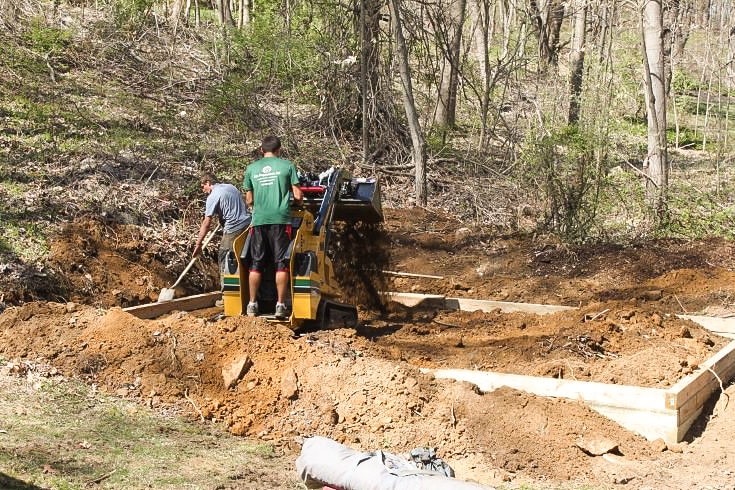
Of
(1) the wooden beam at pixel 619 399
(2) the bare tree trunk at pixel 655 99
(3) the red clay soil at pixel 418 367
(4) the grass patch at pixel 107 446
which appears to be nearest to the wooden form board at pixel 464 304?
(3) the red clay soil at pixel 418 367

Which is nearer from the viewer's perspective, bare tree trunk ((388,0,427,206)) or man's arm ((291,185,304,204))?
man's arm ((291,185,304,204))

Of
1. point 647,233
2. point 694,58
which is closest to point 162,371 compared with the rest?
point 647,233

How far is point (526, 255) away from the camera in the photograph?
44.7 feet

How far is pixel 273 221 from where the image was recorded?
28.7 ft

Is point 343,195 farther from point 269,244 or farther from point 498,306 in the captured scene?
point 498,306

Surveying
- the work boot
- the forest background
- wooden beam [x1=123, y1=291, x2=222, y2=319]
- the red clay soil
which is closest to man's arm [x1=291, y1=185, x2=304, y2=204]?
the work boot

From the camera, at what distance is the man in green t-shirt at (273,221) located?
8.71 metres

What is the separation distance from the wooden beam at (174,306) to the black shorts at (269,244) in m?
1.57

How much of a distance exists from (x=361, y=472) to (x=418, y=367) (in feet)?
9.73

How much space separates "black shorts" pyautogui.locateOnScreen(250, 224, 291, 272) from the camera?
874 centimetres

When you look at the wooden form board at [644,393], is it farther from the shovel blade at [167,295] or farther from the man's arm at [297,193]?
the shovel blade at [167,295]

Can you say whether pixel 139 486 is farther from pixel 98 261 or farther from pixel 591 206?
pixel 591 206

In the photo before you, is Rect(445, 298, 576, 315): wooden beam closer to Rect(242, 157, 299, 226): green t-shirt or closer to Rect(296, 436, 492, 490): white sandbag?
Rect(242, 157, 299, 226): green t-shirt

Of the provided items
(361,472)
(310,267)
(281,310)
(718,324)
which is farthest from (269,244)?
(718,324)
